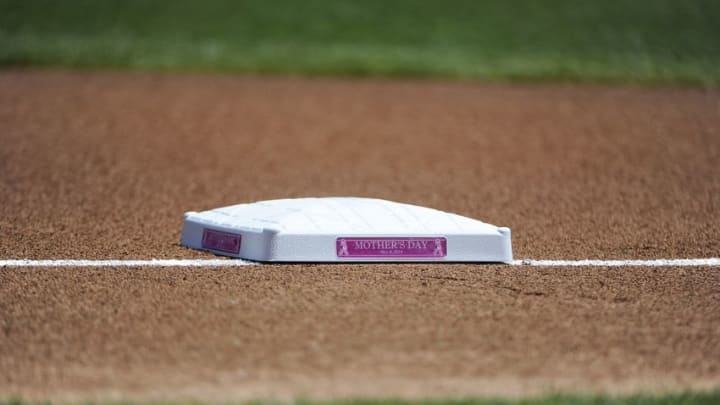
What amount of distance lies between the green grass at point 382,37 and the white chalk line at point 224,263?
621 cm

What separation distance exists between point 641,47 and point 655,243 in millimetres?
7007

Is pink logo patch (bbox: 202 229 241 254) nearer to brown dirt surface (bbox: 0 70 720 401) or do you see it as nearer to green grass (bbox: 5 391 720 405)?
brown dirt surface (bbox: 0 70 720 401)

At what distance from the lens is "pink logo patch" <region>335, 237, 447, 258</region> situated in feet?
10.9

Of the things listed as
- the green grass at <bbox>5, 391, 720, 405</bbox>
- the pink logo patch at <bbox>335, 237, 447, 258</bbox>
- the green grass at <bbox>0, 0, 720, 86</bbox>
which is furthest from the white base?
the green grass at <bbox>0, 0, 720, 86</bbox>

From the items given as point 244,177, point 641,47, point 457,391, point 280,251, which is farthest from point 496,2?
point 457,391

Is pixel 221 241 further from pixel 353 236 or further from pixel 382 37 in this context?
pixel 382 37

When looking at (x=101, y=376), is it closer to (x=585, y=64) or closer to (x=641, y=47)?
(x=585, y=64)

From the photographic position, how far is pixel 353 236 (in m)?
3.31

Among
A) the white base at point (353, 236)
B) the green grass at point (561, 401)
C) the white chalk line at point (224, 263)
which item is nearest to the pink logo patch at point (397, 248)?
the white base at point (353, 236)

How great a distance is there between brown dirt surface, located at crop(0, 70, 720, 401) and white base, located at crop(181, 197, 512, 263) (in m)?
0.05

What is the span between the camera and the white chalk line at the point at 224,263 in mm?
3332

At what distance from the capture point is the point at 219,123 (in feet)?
23.8

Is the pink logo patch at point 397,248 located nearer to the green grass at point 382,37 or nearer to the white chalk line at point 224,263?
the white chalk line at point 224,263

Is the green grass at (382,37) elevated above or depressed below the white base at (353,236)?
above
